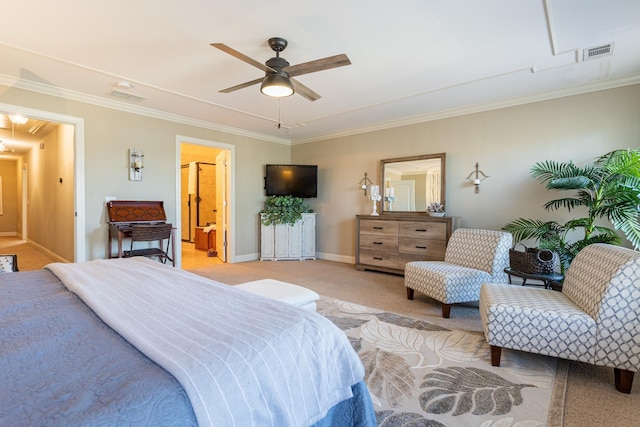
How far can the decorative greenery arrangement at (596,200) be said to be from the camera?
9.82 feet

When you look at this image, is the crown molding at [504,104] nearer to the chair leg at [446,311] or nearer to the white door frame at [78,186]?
the chair leg at [446,311]

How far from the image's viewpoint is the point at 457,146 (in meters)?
4.68

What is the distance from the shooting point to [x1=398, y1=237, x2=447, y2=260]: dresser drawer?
14.3 ft

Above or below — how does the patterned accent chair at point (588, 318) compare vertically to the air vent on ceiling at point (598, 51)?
below

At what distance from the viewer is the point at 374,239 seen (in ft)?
16.6

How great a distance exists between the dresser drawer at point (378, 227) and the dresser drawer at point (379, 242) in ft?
0.21

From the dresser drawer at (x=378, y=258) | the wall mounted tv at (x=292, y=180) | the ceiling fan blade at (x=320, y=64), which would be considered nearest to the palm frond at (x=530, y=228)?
the dresser drawer at (x=378, y=258)

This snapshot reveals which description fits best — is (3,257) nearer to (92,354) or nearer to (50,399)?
(92,354)

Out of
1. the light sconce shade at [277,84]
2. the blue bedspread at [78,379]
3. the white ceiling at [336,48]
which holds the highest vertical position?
the white ceiling at [336,48]

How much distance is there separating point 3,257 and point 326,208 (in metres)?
4.75

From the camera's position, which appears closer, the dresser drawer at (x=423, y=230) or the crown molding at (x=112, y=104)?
the crown molding at (x=112, y=104)

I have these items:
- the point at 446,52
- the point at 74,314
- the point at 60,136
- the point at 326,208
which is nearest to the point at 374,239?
the point at 326,208

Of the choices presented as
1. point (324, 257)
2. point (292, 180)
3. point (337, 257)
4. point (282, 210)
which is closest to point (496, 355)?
point (337, 257)

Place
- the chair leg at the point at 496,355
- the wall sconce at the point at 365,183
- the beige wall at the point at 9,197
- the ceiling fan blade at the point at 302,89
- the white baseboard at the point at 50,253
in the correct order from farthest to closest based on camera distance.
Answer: the beige wall at the point at 9,197 < the wall sconce at the point at 365,183 < the white baseboard at the point at 50,253 < the ceiling fan blade at the point at 302,89 < the chair leg at the point at 496,355
